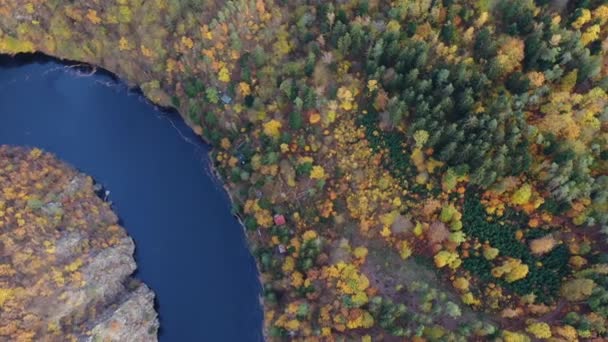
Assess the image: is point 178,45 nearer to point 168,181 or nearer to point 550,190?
point 168,181

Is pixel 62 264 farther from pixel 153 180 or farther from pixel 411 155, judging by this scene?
pixel 411 155

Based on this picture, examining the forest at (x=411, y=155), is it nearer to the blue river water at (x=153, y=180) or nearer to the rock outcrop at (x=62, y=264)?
the blue river water at (x=153, y=180)

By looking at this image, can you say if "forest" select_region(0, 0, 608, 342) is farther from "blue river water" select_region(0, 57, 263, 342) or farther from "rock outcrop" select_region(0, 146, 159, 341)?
"rock outcrop" select_region(0, 146, 159, 341)

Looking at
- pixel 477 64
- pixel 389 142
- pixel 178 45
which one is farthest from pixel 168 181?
pixel 477 64

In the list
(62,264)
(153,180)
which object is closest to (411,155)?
(153,180)

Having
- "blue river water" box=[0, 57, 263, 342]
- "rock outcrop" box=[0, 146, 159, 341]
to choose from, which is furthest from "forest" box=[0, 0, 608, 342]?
"rock outcrop" box=[0, 146, 159, 341]
